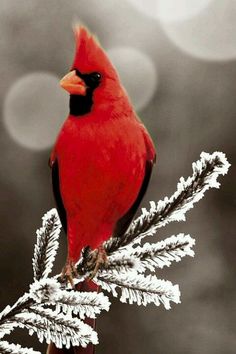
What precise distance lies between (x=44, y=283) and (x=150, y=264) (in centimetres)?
13

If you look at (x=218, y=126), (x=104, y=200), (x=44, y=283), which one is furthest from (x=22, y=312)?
(x=218, y=126)

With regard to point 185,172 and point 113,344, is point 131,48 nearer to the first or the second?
point 185,172

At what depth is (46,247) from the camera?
0.70 metres

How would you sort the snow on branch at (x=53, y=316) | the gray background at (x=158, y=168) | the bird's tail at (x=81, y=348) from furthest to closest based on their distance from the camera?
the gray background at (x=158, y=168) < the bird's tail at (x=81, y=348) < the snow on branch at (x=53, y=316)

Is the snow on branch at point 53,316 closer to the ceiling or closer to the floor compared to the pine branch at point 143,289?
closer to the floor

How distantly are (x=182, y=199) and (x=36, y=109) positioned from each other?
3.43ft

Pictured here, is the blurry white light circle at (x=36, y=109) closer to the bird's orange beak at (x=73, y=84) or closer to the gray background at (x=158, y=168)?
the gray background at (x=158, y=168)

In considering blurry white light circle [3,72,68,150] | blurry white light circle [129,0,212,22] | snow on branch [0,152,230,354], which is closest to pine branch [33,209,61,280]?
snow on branch [0,152,230,354]

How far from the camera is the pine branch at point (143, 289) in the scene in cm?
66

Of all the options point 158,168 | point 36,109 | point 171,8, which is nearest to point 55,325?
point 36,109

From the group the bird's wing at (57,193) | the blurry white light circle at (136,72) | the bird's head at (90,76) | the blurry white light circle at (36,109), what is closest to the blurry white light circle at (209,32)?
the blurry white light circle at (136,72)

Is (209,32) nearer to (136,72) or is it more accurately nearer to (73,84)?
(136,72)

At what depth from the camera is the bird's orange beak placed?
95 centimetres

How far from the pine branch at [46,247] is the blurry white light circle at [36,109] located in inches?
30.5
